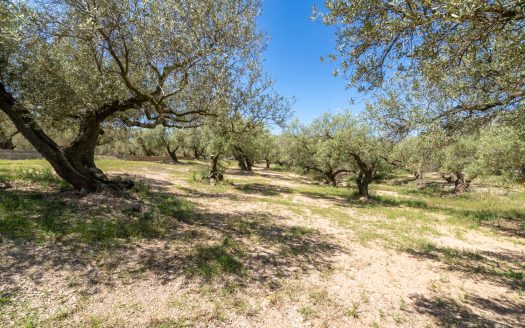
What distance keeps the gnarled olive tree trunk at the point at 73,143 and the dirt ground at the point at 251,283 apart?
222cm

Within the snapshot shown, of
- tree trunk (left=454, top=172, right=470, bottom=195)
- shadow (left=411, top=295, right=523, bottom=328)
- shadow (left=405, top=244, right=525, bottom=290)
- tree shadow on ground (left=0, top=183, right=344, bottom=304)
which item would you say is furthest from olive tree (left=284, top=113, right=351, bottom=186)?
shadow (left=411, top=295, right=523, bottom=328)

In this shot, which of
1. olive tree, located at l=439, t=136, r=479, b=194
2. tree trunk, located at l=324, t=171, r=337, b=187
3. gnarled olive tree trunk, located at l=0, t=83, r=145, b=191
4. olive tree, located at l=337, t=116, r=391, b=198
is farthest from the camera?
tree trunk, located at l=324, t=171, r=337, b=187

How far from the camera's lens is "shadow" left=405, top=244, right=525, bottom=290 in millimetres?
8531

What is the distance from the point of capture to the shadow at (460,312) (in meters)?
5.90

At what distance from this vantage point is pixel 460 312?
6297 mm

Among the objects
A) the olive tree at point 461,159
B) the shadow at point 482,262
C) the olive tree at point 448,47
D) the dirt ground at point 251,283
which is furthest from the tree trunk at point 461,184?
the olive tree at point 448,47

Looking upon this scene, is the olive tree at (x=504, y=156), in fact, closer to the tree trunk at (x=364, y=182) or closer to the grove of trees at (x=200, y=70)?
the grove of trees at (x=200, y=70)

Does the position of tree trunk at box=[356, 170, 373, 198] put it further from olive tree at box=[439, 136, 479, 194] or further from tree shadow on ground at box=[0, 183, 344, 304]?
tree shadow on ground at box=[0, 183, 344, 304]

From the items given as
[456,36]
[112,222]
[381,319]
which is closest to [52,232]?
[112,222]

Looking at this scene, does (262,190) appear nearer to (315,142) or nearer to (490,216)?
(315,142)

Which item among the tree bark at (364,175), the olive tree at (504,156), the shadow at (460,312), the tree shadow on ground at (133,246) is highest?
the olive tree at (504,156)

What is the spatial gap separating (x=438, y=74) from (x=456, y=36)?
5.65 ft

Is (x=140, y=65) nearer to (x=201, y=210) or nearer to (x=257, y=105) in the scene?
(x=257, y=105)

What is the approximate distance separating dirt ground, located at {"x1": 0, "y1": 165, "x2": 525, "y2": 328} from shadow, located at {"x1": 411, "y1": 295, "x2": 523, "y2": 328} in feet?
0.10
